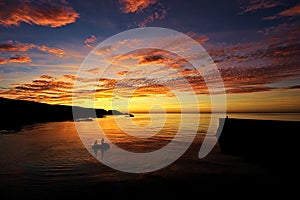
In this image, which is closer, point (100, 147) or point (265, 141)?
point (265, 141)

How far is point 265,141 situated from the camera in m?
21.4

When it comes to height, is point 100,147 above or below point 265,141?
below

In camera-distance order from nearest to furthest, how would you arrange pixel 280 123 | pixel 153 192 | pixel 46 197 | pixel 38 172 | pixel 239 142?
1. pixel 46 197
2. pixel 153 192
3. pixel 38 172
4. pixel 280 123
5. pixel 239 142

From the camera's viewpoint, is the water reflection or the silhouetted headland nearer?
the silhouetted headland

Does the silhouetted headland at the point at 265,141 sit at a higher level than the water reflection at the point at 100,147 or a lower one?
higher

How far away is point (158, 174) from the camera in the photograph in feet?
53.4

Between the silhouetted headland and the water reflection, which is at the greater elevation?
the silhouetted headland

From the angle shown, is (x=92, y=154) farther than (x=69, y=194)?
Yes

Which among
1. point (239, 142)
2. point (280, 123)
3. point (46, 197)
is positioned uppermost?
point (280, 123)

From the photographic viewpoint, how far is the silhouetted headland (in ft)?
60.6

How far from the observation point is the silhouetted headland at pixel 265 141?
728 inches

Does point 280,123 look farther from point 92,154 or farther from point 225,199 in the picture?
point 92,154

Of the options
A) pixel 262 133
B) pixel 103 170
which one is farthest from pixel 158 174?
pixel 262 133

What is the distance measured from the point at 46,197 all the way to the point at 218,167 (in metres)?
14.4
